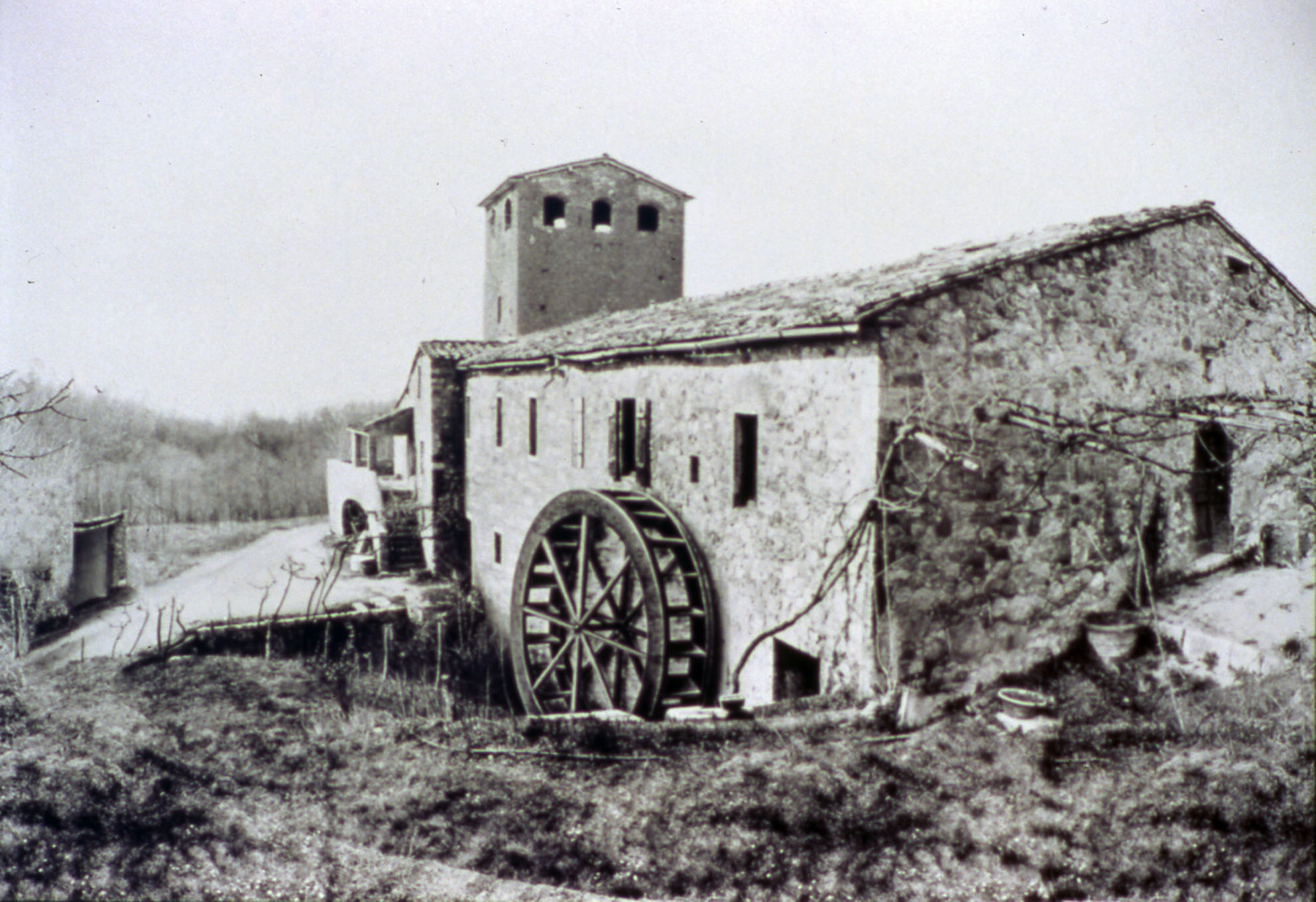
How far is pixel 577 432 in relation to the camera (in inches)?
397

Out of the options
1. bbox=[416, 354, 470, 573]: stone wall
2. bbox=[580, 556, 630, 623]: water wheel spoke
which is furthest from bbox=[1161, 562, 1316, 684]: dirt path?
bbox=[416, 354, 470, 573]: stone wall

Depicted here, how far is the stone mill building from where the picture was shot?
571 cm

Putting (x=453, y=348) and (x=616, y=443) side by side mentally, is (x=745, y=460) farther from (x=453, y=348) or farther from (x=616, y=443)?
(x=453, y=348)

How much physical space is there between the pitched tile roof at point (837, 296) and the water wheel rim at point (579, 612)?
1.91 m

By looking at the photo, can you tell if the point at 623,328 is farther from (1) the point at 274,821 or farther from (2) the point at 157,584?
Answer: (2) the point at 157,584

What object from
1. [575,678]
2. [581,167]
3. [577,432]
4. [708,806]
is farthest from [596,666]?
[581,167]

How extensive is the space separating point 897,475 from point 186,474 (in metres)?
13.7

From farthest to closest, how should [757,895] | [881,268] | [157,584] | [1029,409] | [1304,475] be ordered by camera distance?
[157,584]
[881,268]
[1304,475]
[1029,409]
[757,895]

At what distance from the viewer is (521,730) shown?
19.0 feet

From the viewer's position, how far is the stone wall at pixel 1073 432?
18.7ft

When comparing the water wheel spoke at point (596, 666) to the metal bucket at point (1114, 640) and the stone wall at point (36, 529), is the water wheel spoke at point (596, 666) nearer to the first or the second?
the metal bucket at point (1114, 640)

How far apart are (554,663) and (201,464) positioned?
9.11 metres

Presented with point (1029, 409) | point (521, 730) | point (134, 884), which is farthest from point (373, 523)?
point (1029, 409)

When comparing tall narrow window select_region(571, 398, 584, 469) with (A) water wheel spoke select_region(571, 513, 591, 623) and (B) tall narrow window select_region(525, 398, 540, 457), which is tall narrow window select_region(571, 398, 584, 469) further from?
(B) tall narrow window select_region(525, 398, 540, 457)
